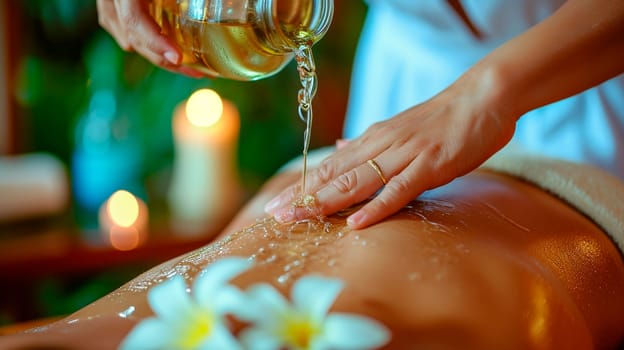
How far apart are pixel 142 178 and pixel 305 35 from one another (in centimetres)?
159

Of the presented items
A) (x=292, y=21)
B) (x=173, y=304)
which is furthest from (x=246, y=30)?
(x=173, y=304)

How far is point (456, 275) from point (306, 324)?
0.21 meters

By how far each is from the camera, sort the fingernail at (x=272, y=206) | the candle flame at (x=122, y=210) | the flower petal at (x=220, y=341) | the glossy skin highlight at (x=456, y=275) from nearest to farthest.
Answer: the flower petal at (x=220, y=341) → the glossy skin highlight at (x=456, y=275) → the fingernail at (x=272, y=206) → the candle flame at (x=122, y=210)

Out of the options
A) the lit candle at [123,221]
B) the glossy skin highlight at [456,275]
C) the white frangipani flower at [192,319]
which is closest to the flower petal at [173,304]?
the white frangipani flower at [192,319]

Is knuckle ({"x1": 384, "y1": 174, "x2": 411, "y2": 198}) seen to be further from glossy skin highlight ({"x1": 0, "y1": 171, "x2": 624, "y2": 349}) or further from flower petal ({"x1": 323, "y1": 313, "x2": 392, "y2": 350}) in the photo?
flower petal ({"x1": 323, "y1": 313, "x2": 392, "y2": 350})

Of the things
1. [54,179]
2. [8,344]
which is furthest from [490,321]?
[54,179]

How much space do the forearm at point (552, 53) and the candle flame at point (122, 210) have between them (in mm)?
1406

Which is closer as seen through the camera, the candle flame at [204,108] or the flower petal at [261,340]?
the flower petal at [261,340]

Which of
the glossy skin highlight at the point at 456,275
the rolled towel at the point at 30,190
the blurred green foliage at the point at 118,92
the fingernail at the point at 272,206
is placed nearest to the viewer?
the glossy skin highlight at the point at 456,275

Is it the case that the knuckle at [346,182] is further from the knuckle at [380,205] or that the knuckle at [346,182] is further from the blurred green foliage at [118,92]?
the blurred green foliage at [118,92]

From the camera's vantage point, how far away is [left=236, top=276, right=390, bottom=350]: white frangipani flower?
0.42 metres

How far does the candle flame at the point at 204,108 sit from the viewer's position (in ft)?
7.04

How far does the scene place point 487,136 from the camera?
2.72 ft

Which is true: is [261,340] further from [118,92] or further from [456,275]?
[118,92]
